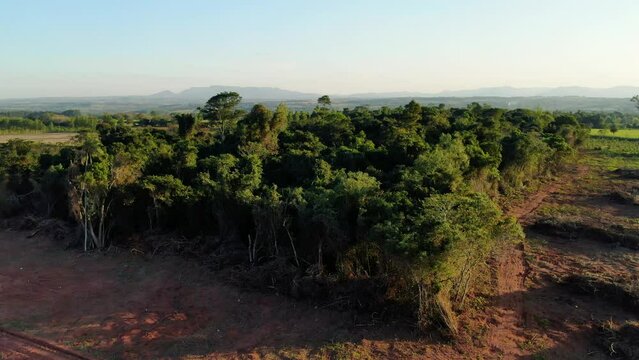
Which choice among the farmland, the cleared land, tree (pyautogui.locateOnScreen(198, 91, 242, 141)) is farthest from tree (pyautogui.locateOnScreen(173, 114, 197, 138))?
the cleared land

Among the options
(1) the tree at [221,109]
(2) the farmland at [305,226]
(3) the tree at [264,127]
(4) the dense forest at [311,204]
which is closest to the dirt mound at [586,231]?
(2) the farmland at [305,226]

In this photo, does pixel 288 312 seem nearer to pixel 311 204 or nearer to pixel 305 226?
pixel 305 226

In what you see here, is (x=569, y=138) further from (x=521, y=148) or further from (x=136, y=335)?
(x=136, y=335)

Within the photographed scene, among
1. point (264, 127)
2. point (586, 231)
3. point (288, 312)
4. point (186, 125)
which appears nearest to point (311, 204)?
point (288, 312)

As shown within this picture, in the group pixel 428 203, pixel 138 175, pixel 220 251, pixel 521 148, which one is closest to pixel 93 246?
pixel 138 175

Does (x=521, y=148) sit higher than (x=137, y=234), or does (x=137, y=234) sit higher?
(x=521, y=148)
